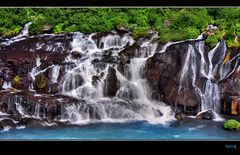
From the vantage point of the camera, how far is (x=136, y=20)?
5180mm

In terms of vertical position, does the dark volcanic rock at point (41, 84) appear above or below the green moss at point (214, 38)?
below

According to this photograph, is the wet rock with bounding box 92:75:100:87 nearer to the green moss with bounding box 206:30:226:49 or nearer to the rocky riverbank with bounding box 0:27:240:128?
the rocky riverbank with bounding box 0:27:240:128

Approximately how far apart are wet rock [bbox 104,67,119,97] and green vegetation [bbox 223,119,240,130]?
1029 mm

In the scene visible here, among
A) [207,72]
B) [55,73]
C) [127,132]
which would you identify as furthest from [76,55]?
[207,72]

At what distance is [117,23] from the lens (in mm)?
5207

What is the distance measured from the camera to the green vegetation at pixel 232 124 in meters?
5.12

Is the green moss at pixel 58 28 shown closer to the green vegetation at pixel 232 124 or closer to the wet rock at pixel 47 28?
the wet rock at pixel 47 28

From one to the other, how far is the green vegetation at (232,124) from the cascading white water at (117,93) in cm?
50

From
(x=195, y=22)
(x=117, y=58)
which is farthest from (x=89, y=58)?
(x=195, y=22)

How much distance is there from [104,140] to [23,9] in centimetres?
137

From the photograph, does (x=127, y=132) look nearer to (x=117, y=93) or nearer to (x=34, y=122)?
(x=117, y=93)

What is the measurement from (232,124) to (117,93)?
3.48ft

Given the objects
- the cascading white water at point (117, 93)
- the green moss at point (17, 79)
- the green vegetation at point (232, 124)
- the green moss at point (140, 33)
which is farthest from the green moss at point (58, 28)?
the green vegetation at point (232, 124)

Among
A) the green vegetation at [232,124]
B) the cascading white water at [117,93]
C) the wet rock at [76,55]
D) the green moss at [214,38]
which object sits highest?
the green moss at [214,38]
